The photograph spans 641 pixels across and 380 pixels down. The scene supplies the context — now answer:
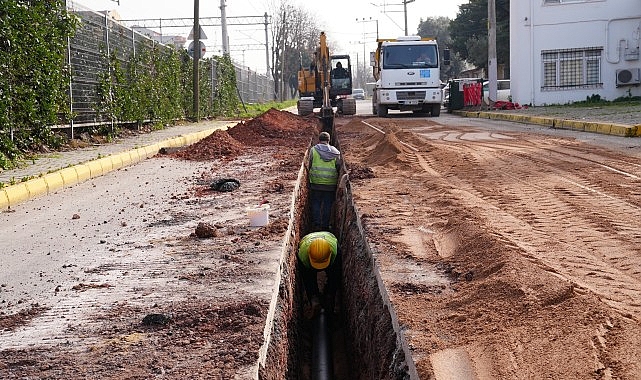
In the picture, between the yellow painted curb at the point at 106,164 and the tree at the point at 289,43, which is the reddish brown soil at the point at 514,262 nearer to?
the yellow painted curb at the point at 106,164

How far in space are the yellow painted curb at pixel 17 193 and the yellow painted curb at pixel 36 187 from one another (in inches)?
4.4

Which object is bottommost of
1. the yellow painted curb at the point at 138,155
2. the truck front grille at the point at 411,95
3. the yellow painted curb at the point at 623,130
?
the yellow painted curb at the point at 138,155

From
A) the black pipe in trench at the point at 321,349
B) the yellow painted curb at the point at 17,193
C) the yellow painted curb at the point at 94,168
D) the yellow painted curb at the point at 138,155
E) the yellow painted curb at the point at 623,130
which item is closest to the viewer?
the black pipe in trench at the point at 321,349

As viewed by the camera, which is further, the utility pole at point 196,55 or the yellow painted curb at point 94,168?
the utility pole at point 196,55

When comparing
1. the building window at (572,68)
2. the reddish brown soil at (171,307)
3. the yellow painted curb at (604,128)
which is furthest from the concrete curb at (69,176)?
the building window at (572,68)

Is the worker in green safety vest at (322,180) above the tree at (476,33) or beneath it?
beneath

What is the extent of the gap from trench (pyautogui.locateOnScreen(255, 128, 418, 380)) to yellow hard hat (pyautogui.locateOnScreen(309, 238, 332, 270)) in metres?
0.22

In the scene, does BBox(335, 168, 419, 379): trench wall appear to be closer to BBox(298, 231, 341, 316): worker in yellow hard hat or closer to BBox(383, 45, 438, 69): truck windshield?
BBox(298, 231, 341, 316): worker in yellow hard hat

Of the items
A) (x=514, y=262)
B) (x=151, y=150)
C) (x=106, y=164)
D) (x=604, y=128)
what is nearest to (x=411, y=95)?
(x=604, y=128)

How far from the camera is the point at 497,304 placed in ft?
17.1

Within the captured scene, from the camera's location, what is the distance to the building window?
33125mm

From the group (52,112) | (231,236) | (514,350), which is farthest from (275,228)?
(52,112)

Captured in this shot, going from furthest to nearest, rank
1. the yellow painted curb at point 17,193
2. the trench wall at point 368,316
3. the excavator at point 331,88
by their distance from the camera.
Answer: the excavator at point 331,88, the yellow painted curb at point 17,193, the trench wall at point 368,316

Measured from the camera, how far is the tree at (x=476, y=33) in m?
48.5
